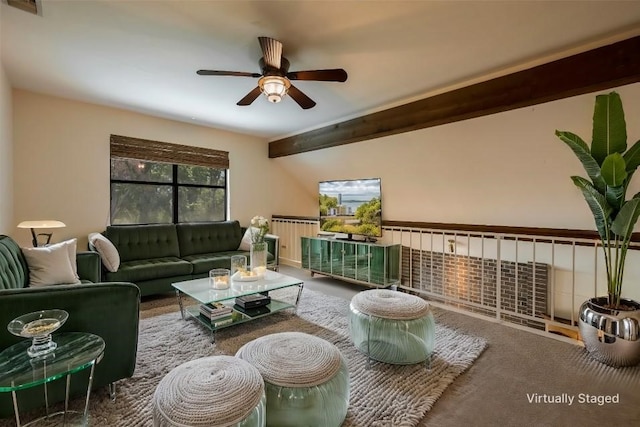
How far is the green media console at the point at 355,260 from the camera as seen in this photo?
399 centimetres

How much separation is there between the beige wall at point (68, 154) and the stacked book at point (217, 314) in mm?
2405

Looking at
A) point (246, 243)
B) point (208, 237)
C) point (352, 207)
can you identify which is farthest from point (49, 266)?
point (352, 207)

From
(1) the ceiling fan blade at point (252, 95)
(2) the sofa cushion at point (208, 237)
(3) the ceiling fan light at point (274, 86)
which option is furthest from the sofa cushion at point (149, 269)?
(3) the ceiling fan light at point (274, 86)

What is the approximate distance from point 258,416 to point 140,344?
1669mm

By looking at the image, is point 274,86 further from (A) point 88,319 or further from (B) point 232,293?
(A) point 88,319

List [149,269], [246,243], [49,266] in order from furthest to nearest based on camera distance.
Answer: [246,243] < [149,269] < [49,266]

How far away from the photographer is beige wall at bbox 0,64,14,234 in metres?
2.78

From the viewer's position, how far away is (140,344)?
240cm

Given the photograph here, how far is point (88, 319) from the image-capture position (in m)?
1.66

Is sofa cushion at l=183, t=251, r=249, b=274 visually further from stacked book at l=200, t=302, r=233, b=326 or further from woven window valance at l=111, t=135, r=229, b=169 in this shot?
woven window valance at l=111, t=135, r=229, b=169

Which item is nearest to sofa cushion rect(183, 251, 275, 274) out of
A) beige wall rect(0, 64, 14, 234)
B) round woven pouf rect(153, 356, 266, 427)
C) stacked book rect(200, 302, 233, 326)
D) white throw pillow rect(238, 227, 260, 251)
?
white throw pillow rect(238, 227, 260, 251)

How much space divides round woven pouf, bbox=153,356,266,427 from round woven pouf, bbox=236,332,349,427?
115 mm

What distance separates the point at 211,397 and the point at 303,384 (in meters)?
0.43

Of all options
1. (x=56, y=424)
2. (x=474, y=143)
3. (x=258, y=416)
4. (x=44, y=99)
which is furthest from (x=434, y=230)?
(x=44, y=99)
